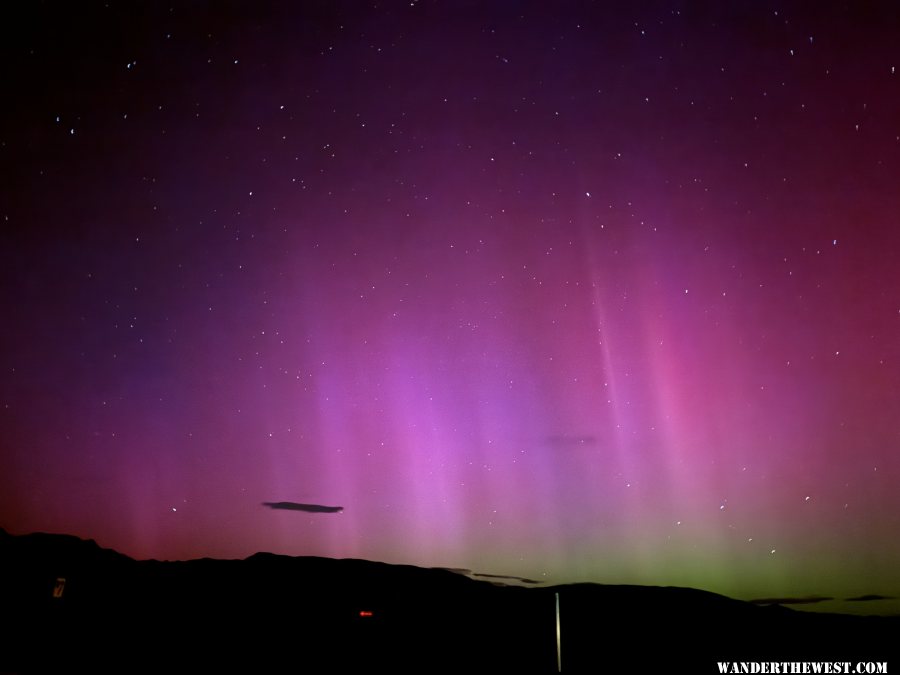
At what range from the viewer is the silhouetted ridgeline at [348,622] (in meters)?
28.8

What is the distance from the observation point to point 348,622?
4638 cm

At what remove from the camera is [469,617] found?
59.0 m

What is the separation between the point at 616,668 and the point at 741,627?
3237 centimetres

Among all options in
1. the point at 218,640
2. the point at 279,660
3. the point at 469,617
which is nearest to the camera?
the point at 279,660

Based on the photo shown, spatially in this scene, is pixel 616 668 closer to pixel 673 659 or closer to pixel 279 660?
pixel 673 659

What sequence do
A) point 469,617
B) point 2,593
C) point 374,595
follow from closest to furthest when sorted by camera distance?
1. point 2,593
2. point 469,617
3. point 374,595

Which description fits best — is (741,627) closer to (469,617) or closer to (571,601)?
(571,601)

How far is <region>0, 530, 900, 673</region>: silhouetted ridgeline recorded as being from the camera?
94.4ft

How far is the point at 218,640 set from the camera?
3447 cm

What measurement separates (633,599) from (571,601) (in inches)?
282

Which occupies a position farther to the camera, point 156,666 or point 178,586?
point 178,586

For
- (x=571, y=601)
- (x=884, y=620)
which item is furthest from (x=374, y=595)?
(x=884, y=620)

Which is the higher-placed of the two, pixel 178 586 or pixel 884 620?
pixel 178 586

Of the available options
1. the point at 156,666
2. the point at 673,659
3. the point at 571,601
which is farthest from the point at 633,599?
the point at 156,666
